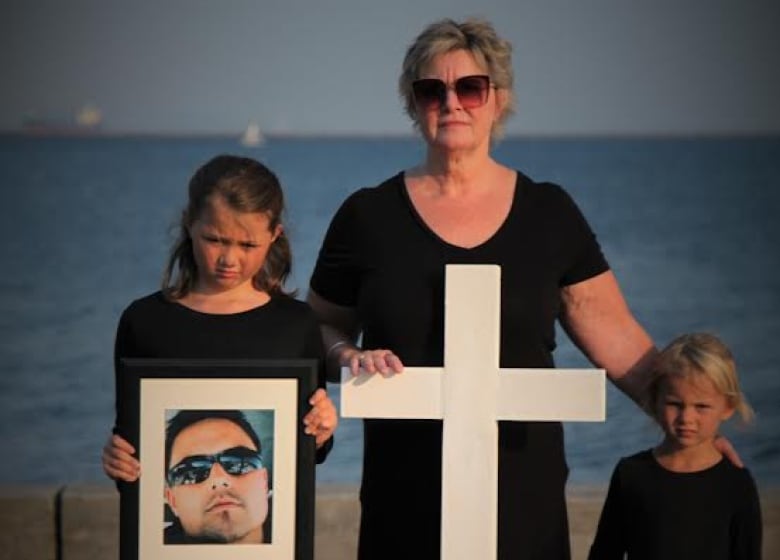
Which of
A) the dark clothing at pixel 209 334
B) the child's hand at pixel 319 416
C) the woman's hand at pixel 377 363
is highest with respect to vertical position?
the dark clothing at pixel 209 334

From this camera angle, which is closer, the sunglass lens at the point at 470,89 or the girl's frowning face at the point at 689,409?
the sunglass lens at the point at 470,89

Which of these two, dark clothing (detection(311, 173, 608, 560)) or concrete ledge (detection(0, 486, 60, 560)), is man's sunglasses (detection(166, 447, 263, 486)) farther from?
concrete ledge (detection(0, 486, 60, 560))

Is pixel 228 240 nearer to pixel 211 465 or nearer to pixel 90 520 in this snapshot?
pixel 211 465

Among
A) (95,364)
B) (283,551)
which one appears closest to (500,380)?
(283,551)

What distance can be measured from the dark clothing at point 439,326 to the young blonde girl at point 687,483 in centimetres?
12

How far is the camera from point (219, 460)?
6.70ft

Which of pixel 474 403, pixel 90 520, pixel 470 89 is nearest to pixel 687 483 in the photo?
pixel 474 403

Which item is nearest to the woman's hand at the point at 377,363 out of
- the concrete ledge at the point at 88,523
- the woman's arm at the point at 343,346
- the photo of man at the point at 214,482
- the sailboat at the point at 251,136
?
the woman's arm at the point at 343,346

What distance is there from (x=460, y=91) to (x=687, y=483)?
24.0 inches

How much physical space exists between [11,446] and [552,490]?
5.19 metres

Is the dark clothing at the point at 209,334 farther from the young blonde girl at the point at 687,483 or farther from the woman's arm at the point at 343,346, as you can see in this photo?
the young blonde girl at the point at 687,483

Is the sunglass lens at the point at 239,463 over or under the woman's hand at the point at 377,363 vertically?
under

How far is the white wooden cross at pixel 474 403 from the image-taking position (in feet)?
6.95

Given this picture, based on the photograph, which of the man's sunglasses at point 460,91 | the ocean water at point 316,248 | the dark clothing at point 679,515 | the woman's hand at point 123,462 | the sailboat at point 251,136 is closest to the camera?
the woman's hand at point 123,462
